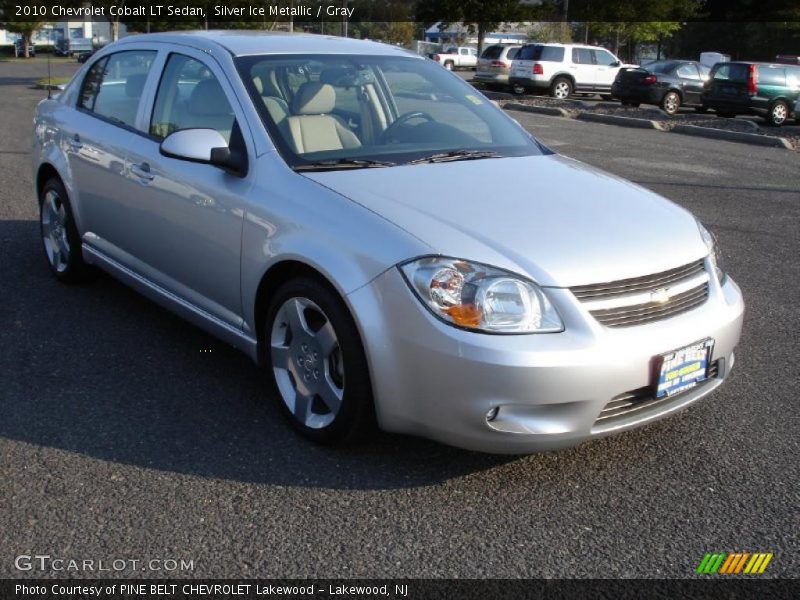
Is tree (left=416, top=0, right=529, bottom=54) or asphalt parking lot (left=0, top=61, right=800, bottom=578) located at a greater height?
tree (left=416, top=0, right=529, bottom=54)

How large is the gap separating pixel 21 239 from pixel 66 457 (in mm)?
4194

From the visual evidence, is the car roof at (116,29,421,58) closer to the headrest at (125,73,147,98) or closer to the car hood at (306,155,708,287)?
the headrest at (125,73,147,98)

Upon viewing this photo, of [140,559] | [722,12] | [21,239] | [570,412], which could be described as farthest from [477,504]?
[722,12]

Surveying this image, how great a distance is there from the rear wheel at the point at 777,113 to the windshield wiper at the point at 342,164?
19.3 metres

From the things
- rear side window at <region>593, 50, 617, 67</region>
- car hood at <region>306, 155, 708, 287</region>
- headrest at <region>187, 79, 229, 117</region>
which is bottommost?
car hood at <region>306, 155, 708, 287</region>

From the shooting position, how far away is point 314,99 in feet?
14.4

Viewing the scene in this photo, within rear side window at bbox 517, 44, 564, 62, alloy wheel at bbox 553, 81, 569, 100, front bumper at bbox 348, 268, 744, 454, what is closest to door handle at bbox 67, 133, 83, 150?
front bumper at bbox 348, 268, 744, 454

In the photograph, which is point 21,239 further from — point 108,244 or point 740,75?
point 740,75

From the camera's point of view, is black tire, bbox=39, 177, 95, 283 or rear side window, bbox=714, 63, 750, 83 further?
rear side window, bbox=714, 63, 750, 83

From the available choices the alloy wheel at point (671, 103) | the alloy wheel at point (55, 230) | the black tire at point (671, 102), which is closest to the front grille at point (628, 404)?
the alloy wheel at point (55, 230)

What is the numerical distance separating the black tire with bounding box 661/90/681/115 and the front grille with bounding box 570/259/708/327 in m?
22.3

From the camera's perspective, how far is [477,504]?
3.33 metres

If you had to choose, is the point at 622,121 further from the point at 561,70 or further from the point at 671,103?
the point at 561,70

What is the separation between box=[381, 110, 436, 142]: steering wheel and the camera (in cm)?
445
